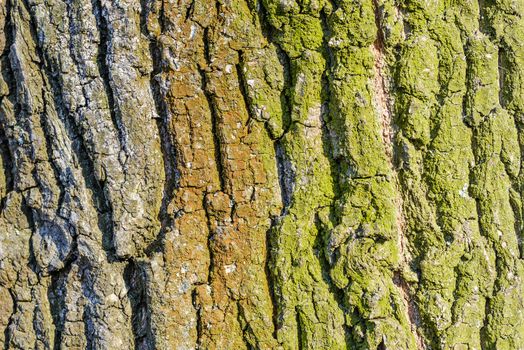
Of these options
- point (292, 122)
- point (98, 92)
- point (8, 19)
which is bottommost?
point (292, 122)

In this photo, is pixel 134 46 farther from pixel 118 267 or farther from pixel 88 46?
pixel 118 267

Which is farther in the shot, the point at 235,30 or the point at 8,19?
the point at 8,19

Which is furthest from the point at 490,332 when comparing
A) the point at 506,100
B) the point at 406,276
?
the point at 506,100

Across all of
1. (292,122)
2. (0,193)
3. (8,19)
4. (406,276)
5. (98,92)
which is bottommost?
(406,276)

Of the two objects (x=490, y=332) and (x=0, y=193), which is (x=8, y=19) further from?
(x=490, y=332)

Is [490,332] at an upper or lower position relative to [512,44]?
lower

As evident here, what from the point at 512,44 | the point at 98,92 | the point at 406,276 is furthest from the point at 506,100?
the point at 98,92
